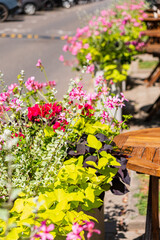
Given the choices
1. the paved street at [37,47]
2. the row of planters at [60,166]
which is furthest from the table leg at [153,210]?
the paved street at [37,47]

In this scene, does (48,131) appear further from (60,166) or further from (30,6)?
(30,6)

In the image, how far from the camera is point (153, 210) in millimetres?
2611

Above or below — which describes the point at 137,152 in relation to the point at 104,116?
below

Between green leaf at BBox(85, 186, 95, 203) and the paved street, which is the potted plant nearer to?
green leaf at BBox(85, 186, 95, 203)

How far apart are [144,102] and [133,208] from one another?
12.8ft

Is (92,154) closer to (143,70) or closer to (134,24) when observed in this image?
(134,24)

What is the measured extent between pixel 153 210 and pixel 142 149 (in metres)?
0.56

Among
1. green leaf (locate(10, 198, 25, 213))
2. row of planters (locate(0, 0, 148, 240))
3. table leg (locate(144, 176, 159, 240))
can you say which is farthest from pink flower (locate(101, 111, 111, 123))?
green leaf (locate(10, 198, 25, 213))

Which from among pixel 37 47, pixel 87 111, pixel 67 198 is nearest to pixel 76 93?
pixel 87 111

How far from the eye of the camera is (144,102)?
7.25 m

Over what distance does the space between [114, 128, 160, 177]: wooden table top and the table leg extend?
265 millimetres

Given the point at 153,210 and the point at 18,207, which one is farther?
the point at 153,210

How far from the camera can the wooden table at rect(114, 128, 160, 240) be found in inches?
82.5

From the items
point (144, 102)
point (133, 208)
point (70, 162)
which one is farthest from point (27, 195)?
point (144, 102)
